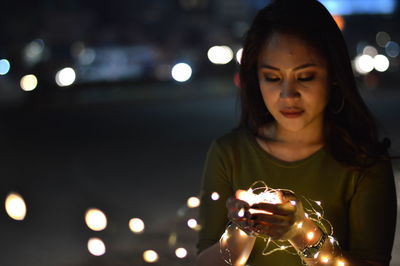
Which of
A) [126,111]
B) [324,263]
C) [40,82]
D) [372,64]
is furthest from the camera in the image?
[372,64]

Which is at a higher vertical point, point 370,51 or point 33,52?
point 33,52

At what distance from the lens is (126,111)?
1961 centimetres

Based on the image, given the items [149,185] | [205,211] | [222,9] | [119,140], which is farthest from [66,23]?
[205,211]

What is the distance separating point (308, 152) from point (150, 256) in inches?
134

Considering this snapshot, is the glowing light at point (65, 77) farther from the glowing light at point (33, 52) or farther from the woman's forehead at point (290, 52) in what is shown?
the woman's forehead at point (290, 52)

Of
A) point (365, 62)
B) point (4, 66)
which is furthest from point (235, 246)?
point (4, 66)

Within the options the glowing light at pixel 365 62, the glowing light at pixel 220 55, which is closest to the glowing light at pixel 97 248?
the glowing light at pixel 365 62

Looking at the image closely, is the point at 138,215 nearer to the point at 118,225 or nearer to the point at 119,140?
the point at 118,225

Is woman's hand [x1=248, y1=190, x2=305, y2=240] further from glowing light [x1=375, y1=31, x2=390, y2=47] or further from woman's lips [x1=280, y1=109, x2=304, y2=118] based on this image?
glowing light [x1=375, y1=31, x2=390, y2=47]

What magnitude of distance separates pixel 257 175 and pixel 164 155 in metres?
9.01

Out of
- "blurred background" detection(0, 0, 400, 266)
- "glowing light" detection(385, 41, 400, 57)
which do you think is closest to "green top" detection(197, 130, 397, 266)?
"blurred background" detection(0, 0, 400, 266)

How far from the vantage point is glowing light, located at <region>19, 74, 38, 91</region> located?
958 inches

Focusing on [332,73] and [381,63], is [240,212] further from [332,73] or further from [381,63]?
[381,63]

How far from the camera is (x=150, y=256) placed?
→ 562 cm
